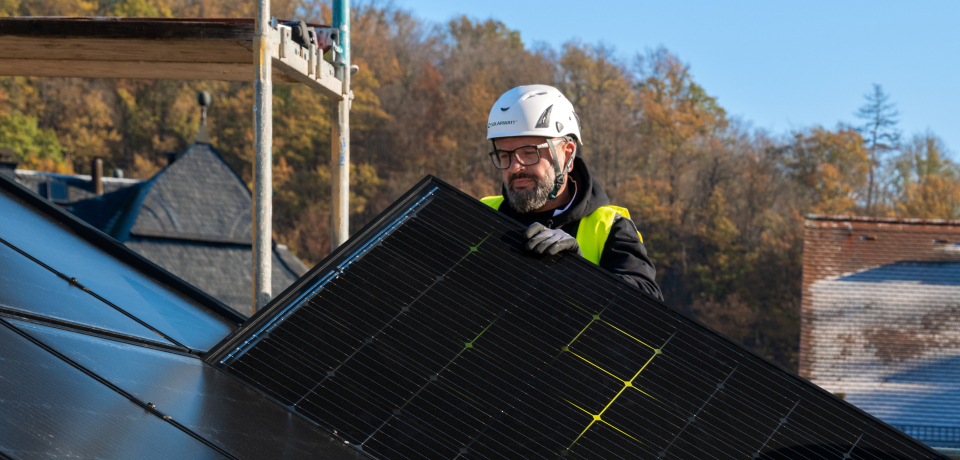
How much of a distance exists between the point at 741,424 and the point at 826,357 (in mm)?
25063

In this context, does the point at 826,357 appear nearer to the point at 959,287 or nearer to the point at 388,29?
the point at 959,287

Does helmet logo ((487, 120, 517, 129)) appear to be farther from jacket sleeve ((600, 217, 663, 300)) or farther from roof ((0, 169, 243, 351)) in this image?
roof ((0, 169, 243, 351))

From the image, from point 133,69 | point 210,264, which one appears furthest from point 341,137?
point 210,264

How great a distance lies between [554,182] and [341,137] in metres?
2.20

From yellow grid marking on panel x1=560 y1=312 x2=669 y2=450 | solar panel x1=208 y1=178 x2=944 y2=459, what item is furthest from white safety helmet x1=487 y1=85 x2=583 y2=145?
yellow grid marking on panel x1=560 y1=312 x2=669 y2=450

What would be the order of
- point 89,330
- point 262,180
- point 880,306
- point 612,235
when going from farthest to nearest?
point 880,306 < point 262,180 < point 612,235 < point 89,330

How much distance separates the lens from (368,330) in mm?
2988

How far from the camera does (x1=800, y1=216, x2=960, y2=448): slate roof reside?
25.3 meters

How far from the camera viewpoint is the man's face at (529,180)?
419cm

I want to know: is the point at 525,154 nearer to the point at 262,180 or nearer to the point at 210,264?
the point at 262,180

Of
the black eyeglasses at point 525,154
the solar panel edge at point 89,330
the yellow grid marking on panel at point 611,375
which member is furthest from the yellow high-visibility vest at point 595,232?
the solar panel edge at point 89,330

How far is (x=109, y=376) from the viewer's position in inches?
97.7

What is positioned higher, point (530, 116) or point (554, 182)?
point (530, 116)

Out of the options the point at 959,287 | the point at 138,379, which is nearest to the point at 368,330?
the point at 138,379
